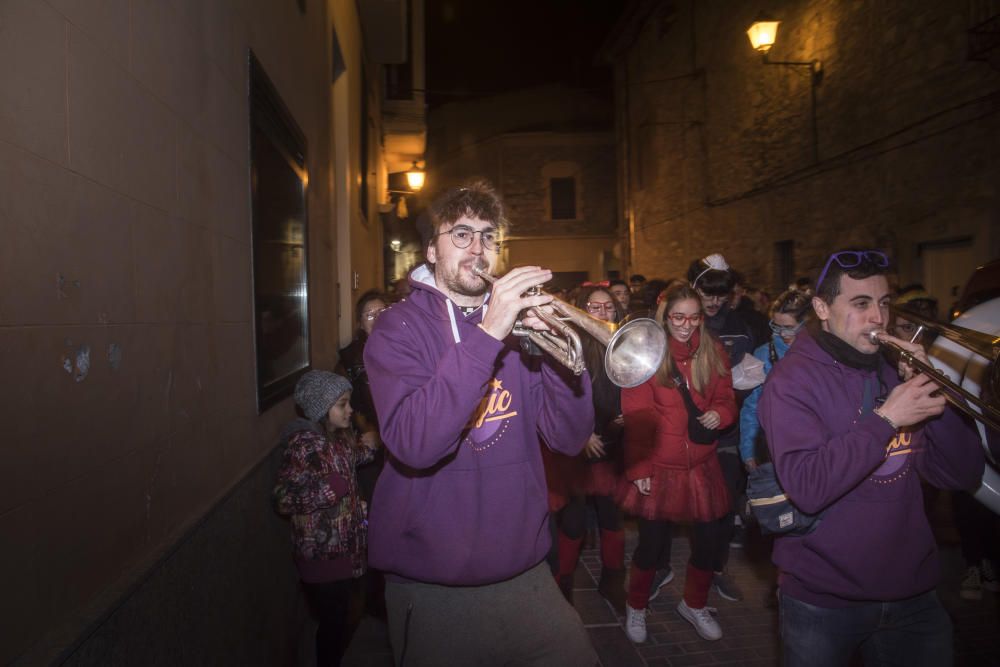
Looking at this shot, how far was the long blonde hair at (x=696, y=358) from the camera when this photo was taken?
14.3 ft

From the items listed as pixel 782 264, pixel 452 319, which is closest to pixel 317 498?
pixel 452 319

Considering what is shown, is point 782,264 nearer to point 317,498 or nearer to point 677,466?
Answer: point 677,466

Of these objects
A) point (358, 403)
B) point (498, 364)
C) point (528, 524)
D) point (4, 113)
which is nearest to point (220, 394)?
point (498, 364)

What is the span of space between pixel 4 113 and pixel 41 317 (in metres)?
0.44

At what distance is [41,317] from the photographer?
58.4 inches

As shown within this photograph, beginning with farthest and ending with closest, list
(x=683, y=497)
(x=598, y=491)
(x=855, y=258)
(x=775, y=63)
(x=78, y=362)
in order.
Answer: (x=775, y=63), (x=598, y=491), (x=683, y=497), (x=855, y=258), (x=78, y=362)

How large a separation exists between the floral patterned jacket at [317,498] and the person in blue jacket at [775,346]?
2.74m

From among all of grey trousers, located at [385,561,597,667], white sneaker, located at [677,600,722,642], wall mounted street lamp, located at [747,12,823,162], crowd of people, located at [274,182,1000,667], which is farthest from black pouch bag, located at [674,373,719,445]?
wall mounted street lamp, located at [747,12,823,162]

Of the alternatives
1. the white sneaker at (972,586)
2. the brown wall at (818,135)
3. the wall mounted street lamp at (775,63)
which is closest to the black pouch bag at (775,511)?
the white sneaker at (972,586)

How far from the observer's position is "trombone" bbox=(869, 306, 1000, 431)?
2.29m

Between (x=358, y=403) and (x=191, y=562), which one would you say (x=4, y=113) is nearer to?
(x=191, y=562)

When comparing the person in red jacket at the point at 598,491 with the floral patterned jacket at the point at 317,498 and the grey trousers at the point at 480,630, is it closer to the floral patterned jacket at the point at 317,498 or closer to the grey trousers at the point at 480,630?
the floral patterned jacket at the point at 317,498

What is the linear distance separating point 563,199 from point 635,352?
25.5 m

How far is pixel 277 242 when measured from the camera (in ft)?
13.9
